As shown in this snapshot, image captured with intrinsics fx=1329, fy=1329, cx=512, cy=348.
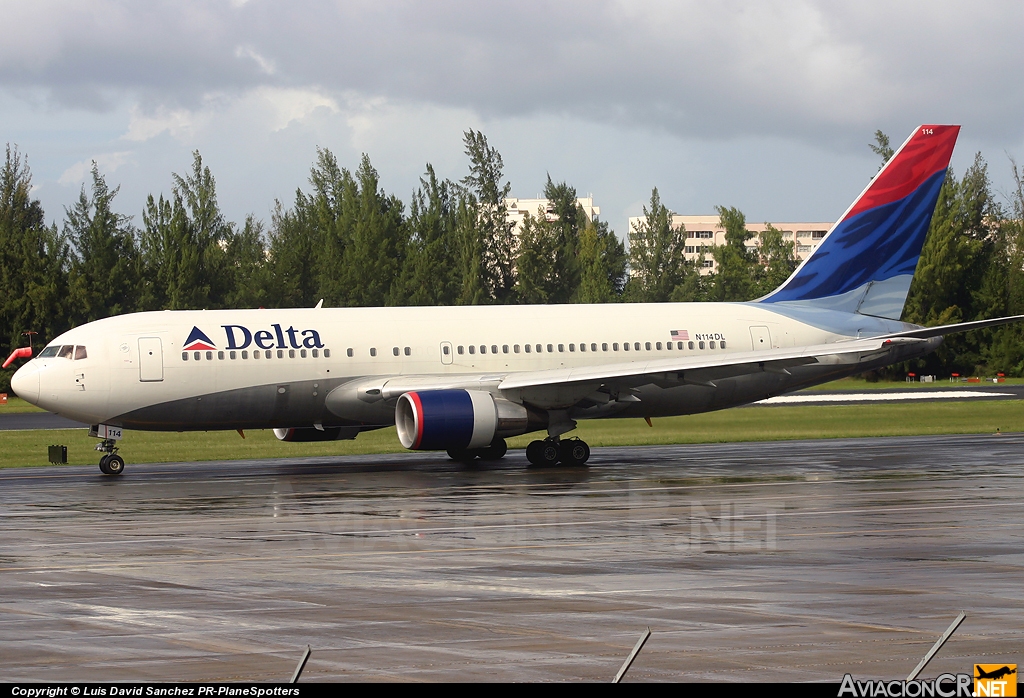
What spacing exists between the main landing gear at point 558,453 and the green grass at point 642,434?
520 centimetres

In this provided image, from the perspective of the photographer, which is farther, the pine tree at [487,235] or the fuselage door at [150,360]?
the pine tree at [487,235]

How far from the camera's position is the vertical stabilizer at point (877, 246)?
122ft

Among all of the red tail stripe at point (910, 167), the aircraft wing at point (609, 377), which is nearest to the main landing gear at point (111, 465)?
the aircraft wing at point (609, 377)

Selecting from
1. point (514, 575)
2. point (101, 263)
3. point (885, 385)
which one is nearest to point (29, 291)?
point (101, 263)

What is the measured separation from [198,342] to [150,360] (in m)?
1.20

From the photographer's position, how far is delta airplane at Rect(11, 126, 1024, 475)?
30.8 metres

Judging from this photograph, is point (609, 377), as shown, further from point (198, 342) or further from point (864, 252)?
point (864, 252)

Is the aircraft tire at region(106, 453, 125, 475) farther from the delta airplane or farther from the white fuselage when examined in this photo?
the white fuselage

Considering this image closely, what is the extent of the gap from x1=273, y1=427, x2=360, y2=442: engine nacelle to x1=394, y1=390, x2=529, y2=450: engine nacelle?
3446mm

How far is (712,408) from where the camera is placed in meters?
34.9

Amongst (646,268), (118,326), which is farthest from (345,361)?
(646,268)

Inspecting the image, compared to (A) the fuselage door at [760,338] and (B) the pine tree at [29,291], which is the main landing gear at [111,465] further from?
(B) the pine tree at [29,291]

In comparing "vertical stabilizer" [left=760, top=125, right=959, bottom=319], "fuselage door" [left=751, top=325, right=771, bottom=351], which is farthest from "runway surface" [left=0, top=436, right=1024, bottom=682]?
"vertical stabilizer" [left=760, top=125, right=959, bottom=319]

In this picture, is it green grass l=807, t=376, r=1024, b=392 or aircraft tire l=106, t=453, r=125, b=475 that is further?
green grass l=807, t=376, r=1024, b=392
